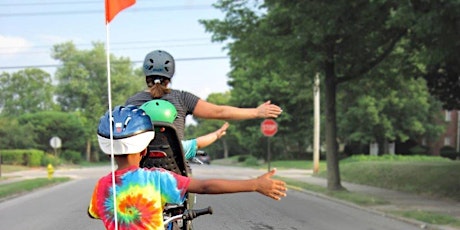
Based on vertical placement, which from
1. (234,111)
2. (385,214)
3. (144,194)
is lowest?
(385,214)

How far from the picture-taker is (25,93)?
283 feet

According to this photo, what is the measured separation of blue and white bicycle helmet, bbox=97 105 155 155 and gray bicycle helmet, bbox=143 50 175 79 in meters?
1.06

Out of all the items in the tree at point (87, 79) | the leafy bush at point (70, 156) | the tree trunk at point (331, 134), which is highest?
the tree at point (87, 79)

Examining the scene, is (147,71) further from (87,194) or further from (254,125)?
(254,125)

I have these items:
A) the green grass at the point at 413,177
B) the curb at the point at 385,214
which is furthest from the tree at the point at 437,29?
the curb at the point at 385,214

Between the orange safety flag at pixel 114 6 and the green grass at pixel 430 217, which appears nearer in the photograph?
the orange safety flag at pixel 114 6

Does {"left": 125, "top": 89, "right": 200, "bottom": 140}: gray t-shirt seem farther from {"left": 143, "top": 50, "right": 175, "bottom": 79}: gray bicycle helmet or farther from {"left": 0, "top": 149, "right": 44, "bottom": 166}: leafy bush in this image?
{"left": 0, "top": 149, "right": 44, "bottom": 166}: leafy bush

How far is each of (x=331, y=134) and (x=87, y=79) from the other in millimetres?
66109

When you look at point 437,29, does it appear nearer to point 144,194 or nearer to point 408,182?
point 408,182

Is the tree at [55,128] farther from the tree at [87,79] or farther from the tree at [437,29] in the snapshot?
the tree at [437,29]

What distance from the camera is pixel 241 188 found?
9.91ft

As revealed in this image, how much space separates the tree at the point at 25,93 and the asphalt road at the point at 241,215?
2946 inches

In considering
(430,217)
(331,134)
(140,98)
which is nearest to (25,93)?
(331,134)

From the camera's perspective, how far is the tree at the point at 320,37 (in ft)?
47.3
